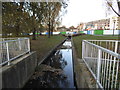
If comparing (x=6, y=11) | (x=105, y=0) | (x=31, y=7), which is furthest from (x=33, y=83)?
(x=105, y=0)

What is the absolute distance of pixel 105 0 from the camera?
1211 centimetres

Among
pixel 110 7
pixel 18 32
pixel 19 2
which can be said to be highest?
pixel 110 7

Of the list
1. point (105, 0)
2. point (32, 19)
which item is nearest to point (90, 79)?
point (32, 19)

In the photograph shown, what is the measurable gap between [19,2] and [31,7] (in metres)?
1.30

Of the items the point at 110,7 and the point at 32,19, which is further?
the point at 110,7

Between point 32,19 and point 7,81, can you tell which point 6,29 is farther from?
point 7,81

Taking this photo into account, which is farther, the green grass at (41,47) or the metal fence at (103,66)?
the green grass at (41,47)

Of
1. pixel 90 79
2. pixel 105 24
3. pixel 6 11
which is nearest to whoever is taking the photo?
pixel 90 79

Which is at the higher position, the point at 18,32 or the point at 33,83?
the point at 18,32

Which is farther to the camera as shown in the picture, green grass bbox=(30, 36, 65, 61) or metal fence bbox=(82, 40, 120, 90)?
green grass bbox=(30, 36, 65, 61)

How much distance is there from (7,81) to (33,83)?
5.86ft

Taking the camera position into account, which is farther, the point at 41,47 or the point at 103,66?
the point at 41,47

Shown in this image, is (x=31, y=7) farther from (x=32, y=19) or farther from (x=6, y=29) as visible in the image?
(x=6, y=29)

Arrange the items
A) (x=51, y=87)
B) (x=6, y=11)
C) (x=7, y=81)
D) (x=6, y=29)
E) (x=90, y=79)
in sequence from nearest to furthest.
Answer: (x=90, y=79), (x=7, y=81), (x=51, y=87), (x=6, y=11), (x=6, y=29)
